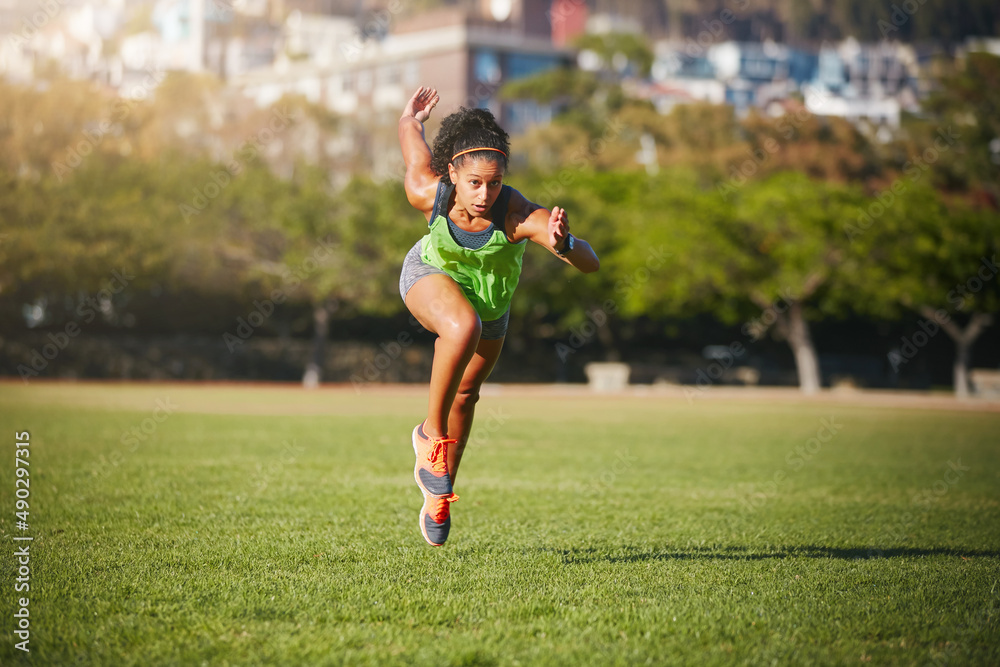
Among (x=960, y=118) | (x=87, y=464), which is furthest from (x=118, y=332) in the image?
(x=960, y=118)

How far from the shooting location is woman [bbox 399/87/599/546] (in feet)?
17.8

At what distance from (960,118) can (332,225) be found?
1538 inches

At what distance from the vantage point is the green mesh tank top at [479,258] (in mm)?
5633

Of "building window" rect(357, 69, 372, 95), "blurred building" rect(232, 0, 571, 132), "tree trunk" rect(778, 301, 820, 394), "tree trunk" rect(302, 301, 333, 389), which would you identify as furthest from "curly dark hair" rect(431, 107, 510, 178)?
"building window" rect(357, 69, 372, 95)

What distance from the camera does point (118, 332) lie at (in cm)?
3819

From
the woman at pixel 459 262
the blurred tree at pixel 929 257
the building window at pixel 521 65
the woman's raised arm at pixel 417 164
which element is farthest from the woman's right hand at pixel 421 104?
the building window at pixel 521 65

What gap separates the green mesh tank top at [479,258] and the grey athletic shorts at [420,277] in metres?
0.05

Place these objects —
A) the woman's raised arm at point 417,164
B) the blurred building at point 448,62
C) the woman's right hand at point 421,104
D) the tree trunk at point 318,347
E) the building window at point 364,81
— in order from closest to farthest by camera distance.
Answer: the woman's raised arm at point 417,164 < the woman's right hand at point 421,104 < the tree trunk at point 318,347 < the blurred building at point 448,62 < the building window at point 364,81

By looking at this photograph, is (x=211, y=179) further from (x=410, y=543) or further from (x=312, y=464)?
(x=410, y=543)

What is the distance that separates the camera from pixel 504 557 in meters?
5.90

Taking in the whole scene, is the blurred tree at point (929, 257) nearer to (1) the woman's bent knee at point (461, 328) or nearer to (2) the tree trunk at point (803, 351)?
(2) the tree trunk at point (803, 351)

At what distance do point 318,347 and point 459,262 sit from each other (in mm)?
33298

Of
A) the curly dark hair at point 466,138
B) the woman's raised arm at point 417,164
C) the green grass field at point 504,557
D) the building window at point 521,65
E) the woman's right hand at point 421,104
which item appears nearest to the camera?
the green grass field at point 504,557

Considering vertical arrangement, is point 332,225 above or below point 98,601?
above
